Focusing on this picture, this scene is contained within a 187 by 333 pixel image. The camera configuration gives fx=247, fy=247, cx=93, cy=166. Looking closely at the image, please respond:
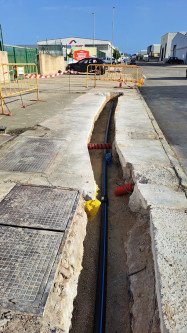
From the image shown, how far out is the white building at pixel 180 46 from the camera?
59.2 metres

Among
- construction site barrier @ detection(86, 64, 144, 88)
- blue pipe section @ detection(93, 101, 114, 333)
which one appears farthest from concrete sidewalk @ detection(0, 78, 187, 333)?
construction site barrier @ detection(86, 64, 144, 88)

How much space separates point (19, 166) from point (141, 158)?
7.42 feet

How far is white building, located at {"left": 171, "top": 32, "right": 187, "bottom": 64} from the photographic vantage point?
59219 millimetres

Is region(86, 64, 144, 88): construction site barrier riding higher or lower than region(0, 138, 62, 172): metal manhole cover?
higher

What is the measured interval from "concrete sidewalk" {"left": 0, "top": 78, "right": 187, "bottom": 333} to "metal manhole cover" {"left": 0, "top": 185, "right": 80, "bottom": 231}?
6.9 inches

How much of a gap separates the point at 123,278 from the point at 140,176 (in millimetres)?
1588

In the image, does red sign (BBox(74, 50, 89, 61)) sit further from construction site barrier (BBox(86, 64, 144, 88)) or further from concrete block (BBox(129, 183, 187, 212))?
concrete block (BBox(129, 183, 187, 212))

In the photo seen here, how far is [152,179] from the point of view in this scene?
3932 mm

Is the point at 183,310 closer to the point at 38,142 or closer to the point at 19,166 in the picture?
the point at 19,166

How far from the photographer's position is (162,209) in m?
3.15

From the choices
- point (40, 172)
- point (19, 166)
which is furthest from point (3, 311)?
point (19, 166)

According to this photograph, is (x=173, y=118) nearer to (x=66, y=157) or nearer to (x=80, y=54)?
(x=66, y=157)

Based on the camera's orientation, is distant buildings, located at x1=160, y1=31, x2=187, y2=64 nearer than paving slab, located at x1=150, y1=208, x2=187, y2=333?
No

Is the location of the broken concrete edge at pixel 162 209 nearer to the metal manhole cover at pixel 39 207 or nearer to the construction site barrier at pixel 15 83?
the metal manhole cover at pixel 39 207
